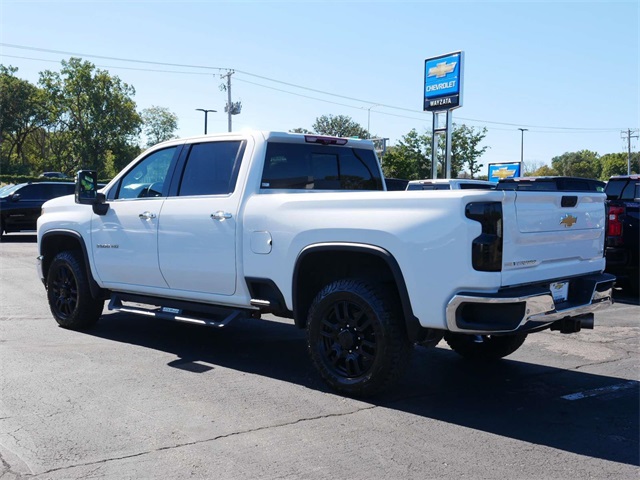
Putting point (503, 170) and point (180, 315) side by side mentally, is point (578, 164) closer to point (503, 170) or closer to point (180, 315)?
point (503, 170)

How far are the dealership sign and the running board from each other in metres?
22.7

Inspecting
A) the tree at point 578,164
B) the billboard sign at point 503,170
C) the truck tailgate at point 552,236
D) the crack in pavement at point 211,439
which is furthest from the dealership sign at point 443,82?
the tree at point 578,164

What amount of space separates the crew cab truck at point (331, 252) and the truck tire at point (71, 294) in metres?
0.02

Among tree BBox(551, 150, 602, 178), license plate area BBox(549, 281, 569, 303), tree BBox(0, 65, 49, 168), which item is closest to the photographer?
license plate area BBox(549, 281, 569, 303)

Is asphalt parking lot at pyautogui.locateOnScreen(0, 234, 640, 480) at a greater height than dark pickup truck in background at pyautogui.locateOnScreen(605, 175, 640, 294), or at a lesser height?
lesser

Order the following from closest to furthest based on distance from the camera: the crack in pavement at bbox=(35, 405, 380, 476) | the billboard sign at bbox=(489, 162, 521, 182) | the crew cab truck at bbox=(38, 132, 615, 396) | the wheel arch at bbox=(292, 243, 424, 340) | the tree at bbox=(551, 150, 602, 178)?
the crack in pavement at bbox=(35, 405, 380, 476) → the crew cab truck at bbox=(38, 132, 615, 396) → the wheel arch at bbox=(292, 243, 424, 340) → the billboard sign at bbox=(489, 162, 521, 182) → the tree at bbox=(551, 150, 602, 178)

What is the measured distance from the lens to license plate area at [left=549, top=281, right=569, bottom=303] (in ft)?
15.8

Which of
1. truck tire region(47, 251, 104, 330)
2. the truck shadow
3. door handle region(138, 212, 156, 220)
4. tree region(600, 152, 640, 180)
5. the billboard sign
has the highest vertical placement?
tree region(600, 152, 640, 180)

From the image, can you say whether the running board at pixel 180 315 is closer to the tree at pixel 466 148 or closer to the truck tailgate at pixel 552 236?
the truck tailgate at pixel 552 236

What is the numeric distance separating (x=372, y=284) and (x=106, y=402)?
2128 millimetres

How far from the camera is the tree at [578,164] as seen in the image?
97250mm

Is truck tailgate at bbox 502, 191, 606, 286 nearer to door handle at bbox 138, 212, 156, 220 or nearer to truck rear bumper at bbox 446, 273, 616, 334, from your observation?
truck rear bumper at bbox 446, 273, 616, 334

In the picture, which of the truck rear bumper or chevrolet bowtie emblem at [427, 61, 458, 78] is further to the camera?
chevrolet bowtie emblem at [427, 61, 458, 78]

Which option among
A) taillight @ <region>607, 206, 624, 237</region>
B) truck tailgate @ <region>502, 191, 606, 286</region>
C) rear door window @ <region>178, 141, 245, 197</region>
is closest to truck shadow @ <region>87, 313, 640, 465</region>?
truck tailgate @ <region>502, 191, 606, 286</region>
